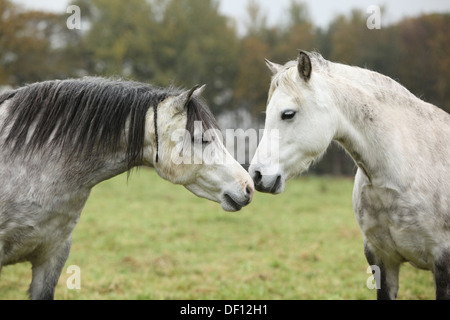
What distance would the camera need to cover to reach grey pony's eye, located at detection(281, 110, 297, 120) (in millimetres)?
3428

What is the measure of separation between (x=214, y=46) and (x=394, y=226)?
24.3 m

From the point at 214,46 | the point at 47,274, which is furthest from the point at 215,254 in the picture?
the point at 214,46

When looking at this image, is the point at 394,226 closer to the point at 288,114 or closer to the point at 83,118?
the point at 288,114

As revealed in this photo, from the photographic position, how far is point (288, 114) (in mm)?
3434

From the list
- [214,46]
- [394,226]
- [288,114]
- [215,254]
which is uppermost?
[214,46]

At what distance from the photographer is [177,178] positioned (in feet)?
11.4

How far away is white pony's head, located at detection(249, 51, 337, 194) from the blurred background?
59.6 feet

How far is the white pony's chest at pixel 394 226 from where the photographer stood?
3365mm

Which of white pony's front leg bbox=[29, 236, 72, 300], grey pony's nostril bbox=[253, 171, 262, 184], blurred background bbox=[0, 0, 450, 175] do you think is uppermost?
blurred background bbox=[0, 0, 450, 175]

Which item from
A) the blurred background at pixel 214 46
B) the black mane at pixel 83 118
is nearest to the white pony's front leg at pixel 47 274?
the black mane at pixel 83 118

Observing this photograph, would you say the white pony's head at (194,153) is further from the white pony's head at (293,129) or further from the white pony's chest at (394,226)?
the white pony's chest at (394,226)

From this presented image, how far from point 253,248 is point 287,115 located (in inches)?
214

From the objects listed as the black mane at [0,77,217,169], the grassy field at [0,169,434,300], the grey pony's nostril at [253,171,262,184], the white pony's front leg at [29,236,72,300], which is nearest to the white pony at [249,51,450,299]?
the grey pony's nostril at [253,171,262,184]

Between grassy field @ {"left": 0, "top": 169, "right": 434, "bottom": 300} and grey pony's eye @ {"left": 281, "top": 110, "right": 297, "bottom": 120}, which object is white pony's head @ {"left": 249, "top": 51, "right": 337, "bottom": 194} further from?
grassy field @ {"left": 0, "top": 169, "right": 434, "bottom": 300}
